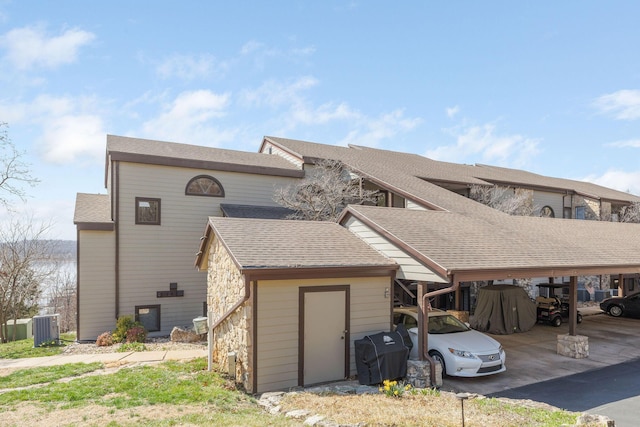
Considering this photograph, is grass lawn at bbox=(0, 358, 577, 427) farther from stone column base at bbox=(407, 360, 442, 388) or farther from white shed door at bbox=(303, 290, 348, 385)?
white shed door at bbox=(303, 290, 348, 385)

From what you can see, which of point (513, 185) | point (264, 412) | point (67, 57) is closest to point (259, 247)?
point (264, 412)

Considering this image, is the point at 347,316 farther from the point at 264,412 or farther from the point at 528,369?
the point at 528,369

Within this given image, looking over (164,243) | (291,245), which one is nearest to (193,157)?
(164,243)

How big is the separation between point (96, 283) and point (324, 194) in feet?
30.3

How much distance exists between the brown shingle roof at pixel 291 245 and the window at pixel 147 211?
6093 millimetres

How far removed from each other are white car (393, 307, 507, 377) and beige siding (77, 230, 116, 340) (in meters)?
10.8

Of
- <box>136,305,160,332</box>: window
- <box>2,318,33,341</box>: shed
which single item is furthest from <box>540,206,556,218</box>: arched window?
<box>2,318,33,341</box>: shed

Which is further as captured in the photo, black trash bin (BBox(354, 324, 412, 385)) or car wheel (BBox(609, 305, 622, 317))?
car wheel (BBox(609, 305, 622, 317))

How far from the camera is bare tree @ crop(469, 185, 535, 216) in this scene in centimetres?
2042

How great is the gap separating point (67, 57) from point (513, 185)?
22173 millimetres

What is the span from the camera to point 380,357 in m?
8.63

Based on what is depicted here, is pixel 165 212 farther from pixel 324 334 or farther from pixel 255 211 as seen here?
pixel 324 334

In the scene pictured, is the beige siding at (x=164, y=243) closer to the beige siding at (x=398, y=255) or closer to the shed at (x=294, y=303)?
the shed at (x=294, y=303)

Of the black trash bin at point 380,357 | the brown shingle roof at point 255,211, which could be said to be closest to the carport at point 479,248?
the black trash bin at point 380,357
